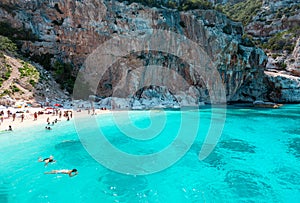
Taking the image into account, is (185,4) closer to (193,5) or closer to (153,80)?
(193,5)

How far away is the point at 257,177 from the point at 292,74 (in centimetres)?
4735

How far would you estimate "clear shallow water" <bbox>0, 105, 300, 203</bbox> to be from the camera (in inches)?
249

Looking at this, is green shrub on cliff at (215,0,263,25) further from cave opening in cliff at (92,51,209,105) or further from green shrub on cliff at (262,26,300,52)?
cave opening in cliff at (92,51,209,105)

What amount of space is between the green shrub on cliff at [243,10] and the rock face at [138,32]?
89.5 ft

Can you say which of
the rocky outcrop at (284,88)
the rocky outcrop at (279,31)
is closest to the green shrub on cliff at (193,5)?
the rocky outcrop at (284,88)

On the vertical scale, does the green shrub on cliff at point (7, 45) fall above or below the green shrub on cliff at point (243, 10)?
below

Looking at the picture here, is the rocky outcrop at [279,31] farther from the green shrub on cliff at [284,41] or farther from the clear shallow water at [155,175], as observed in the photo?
the clear shallow water at [155,175]

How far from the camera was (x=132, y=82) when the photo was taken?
3312 cm

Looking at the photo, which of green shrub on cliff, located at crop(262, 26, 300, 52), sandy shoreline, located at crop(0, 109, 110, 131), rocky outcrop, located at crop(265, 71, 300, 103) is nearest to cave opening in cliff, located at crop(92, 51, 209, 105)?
sandy shoreline, located at crop(0, 109, 110, 131)

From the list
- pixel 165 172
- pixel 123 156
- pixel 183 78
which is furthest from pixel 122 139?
pixel 183 78

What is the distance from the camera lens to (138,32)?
1277 inches

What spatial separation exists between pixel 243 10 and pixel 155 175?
78.3 meters

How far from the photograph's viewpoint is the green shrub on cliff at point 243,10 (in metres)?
62.5

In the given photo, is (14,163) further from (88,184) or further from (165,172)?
(165,172)
